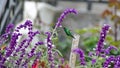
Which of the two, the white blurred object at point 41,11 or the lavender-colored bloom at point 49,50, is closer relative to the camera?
the lavender-colored bloom at point 49,50

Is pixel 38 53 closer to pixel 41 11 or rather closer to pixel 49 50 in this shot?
pixel 49 50

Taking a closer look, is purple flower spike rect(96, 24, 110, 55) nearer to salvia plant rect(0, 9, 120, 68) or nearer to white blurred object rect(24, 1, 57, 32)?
salvia plant rect(0, 9, 120, 68)

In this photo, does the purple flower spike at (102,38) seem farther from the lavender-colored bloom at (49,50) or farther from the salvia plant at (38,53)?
the lavender-colored bloom at (49,50)

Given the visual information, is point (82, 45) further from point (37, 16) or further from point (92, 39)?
point (37, 16)

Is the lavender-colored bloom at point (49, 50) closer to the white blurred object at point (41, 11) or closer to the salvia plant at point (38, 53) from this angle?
the salvia plant at point (38, 53)

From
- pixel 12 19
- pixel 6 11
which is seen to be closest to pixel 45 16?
pixel 12 19

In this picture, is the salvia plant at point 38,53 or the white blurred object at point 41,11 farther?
the white blurred object at point 41,11

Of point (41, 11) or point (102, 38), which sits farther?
point (41, 11)

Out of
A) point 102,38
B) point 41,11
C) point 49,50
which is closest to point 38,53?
point 49,50

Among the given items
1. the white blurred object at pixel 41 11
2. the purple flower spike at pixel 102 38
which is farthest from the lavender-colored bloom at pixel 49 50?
the white blurred object at pixel 41 11

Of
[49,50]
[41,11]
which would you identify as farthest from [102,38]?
[41,11]

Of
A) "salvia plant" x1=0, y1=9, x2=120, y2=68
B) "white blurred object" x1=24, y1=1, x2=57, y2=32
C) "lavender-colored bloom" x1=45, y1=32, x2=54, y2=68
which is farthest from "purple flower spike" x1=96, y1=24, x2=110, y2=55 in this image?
"white blurred object" x1=24, y1=1, x2=57, y2=32

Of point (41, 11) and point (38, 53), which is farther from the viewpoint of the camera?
point (41, 11)

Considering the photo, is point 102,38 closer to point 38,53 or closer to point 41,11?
point 38,53
